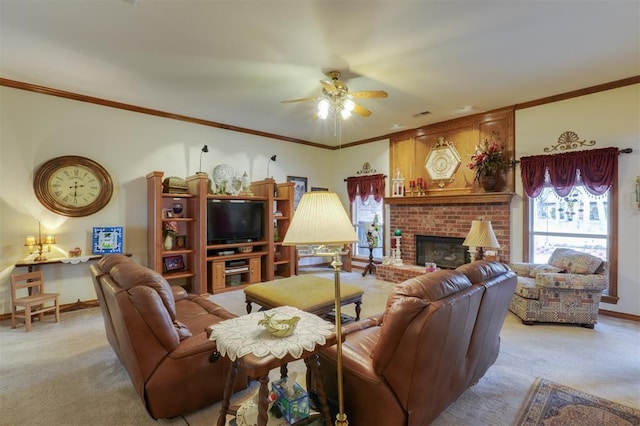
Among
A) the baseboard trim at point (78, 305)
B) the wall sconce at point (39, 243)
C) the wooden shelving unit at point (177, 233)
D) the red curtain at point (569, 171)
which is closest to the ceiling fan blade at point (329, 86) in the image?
the wooden shelving unit at point (177, 233)

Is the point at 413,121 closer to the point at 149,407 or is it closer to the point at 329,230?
the point at 329,230

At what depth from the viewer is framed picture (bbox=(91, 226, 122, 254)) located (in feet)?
13.4

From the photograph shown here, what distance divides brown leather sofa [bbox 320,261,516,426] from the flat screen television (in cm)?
355

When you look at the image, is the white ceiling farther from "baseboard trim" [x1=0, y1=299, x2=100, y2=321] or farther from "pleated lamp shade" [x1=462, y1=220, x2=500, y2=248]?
"baseboard trim" [x1=0, y1=299, x2=100, y2=321]

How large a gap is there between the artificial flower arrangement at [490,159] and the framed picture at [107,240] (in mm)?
5431

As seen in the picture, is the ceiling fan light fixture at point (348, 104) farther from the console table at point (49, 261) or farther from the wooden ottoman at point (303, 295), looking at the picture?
the console table at point (49, 261)

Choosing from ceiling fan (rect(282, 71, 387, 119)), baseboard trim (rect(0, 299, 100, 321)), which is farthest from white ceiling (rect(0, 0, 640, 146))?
baseboard trim (rect(0, 299, 100, 321))

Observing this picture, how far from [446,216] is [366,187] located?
5.93 feet

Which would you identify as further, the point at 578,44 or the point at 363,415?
the point at 578,44

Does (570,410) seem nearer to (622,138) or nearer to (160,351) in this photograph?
(160,351)

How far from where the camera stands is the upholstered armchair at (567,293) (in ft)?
10.7

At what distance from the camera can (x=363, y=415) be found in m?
1.63

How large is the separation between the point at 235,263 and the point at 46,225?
251cm

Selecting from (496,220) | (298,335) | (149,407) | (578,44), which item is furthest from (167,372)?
(496,220)
